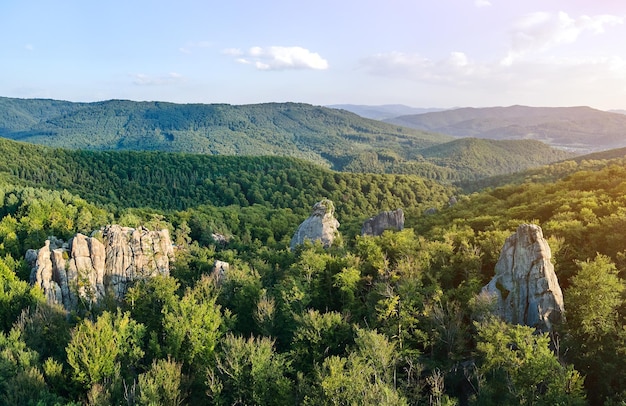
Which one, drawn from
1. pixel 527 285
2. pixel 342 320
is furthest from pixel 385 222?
pixel 527 285

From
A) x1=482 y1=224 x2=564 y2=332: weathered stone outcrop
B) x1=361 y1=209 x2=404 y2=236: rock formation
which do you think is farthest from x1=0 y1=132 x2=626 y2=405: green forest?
x1=361 y1=209 x2=404 y2=236: rock formation

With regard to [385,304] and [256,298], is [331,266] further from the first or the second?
[385,304]

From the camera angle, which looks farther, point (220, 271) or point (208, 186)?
point (208, 186)

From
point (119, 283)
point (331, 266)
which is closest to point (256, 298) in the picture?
point (331, 266)

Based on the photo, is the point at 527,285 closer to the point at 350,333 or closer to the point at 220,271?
the point at 350,333

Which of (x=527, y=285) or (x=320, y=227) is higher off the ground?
(x=527, y=285)

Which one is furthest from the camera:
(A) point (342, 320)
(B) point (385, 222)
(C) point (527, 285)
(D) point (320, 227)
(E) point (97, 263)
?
(B) point (385, 222)

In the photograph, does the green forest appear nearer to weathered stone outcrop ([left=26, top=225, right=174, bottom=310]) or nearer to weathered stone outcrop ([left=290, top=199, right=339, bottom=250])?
weathered stone outcrop ([left=26, top=225, right=174, bottom=310])
